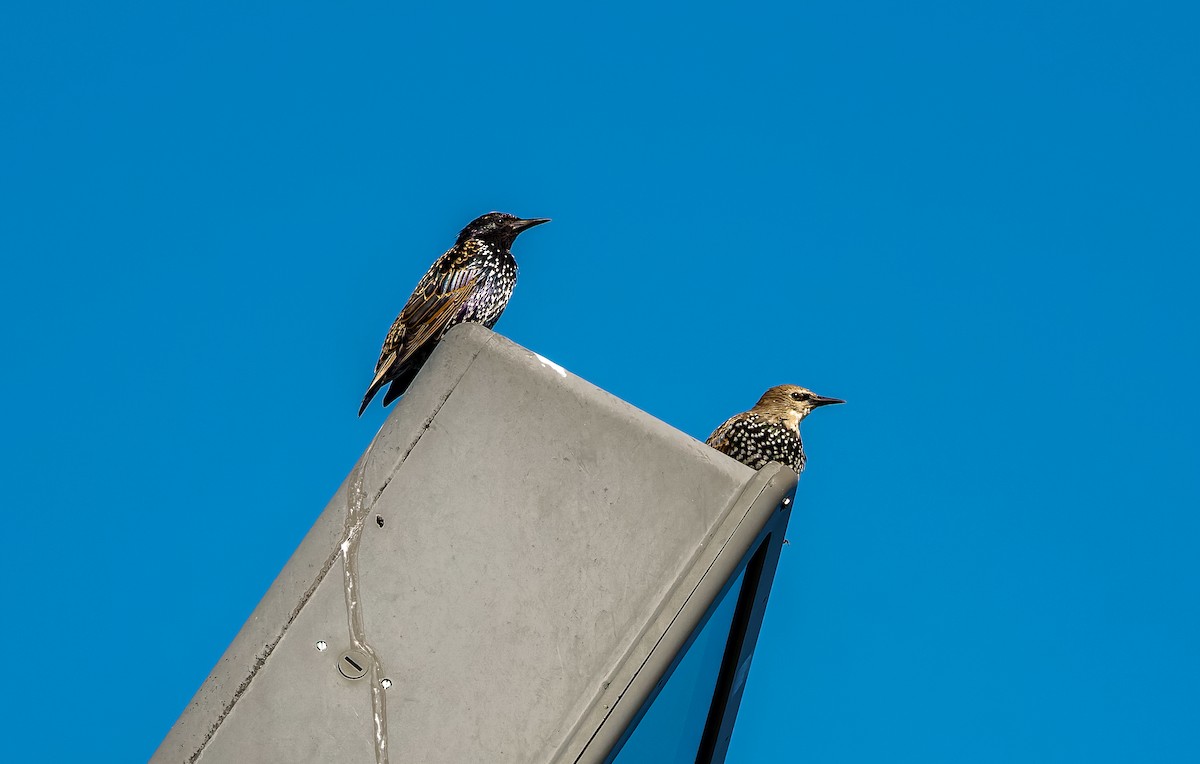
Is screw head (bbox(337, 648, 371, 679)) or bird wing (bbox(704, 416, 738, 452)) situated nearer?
screw head (bbox(337, 648, 371, 679))

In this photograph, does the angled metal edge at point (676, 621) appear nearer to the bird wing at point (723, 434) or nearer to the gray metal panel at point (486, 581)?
the gray metal panel at point (486, 581)

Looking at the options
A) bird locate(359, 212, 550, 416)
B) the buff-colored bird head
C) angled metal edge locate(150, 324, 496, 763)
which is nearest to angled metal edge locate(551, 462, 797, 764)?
angled metal edge locate(150, 324, 496, 763)

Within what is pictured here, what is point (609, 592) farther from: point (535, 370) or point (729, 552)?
point (535, 370)

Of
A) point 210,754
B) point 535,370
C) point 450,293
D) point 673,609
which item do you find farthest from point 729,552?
point 450,293

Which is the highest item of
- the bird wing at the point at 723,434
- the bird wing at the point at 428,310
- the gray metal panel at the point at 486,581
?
the bird wing at the point at 723,434

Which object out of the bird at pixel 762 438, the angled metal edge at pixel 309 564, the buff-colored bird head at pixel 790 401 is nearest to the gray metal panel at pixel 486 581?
the angled metal edge at pixel 309 564

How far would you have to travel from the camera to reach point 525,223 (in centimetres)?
609

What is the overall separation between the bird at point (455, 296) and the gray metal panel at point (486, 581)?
129 cm

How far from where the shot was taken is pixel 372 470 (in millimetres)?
3979

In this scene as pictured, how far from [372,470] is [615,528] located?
25.9 inches

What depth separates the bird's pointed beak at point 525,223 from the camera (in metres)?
6.05

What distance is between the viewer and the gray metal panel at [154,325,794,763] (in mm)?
3604

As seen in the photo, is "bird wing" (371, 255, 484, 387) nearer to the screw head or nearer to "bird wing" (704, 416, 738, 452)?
"bird wing" (704, 416, 738, 452)

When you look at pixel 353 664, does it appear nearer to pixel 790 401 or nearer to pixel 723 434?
pixel 723 434
